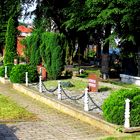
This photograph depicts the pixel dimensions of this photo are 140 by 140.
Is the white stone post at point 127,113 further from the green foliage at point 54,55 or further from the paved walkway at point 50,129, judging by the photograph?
the green foliage at point 54,55

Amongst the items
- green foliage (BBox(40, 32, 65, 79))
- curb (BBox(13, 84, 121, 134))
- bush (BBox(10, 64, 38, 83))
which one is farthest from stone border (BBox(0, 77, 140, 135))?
green foliage (BBox(40, 32, 65, 79))

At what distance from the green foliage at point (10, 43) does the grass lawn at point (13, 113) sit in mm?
15824

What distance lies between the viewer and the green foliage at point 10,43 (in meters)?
32.9

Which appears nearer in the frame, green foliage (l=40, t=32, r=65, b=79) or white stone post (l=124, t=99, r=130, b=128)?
white stone post (l=124, t=99, r=130, b=128)

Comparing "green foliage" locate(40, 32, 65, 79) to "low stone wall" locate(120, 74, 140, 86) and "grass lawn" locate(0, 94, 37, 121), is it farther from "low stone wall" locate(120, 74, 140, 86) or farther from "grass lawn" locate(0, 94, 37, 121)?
"grass lawn" locate(0, 94, 37, 121)

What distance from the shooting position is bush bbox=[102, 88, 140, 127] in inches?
453

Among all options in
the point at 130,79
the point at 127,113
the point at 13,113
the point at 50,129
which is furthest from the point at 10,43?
the point at 127,113

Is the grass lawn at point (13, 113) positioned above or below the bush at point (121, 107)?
below

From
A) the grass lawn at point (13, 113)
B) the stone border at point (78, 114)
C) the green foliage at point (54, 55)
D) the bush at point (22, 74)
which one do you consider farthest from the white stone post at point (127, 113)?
the green foliage at point (54, 55)

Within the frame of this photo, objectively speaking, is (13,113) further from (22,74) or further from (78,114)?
(22,74)

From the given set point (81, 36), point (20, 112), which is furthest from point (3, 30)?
point (20, 112)

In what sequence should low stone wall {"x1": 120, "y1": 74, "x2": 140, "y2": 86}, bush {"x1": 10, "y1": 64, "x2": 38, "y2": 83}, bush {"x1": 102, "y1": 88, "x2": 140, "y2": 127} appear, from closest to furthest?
bush {"x1": 102, "y1": 88, "x2": 140, "y2": 127} < low stone wall {"x1": 120, "y1": 74, "x2": 140, "y2": 86} < bush {"x1": 10, "y1": 64, "x2": 38, "y2": 83}

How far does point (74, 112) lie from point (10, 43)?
19.7m

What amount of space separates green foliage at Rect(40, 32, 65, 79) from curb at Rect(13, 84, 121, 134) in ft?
15.6
